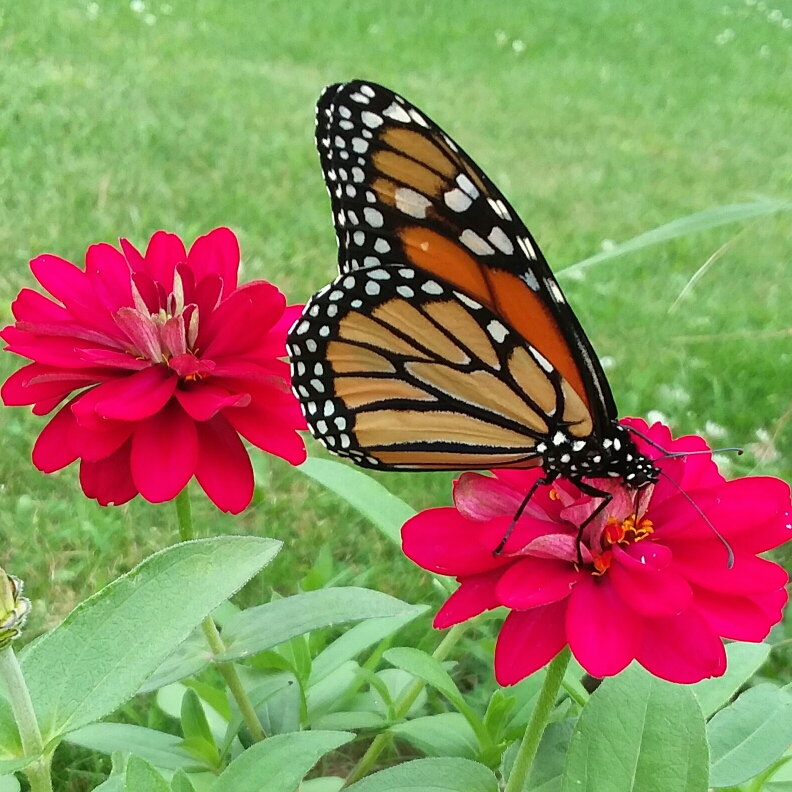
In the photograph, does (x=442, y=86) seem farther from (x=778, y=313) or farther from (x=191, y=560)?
(x=191, y=560)

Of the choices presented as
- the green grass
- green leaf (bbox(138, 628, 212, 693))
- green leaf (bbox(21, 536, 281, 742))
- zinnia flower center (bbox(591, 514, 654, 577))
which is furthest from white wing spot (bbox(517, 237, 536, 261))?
the green grass

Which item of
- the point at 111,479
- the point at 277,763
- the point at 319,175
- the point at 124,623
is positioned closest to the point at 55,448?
the point at 111,479

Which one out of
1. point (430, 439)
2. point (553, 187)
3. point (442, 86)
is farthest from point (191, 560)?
point (442, 86)

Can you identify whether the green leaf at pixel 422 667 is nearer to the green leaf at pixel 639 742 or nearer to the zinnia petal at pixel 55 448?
the green leaf at pixel 639 742

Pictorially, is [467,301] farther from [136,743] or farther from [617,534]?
[136,743]

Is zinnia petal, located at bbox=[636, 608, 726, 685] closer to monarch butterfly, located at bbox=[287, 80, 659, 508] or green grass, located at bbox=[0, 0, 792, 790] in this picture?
monarch butterfly, located at bbox=[287, 80, 659, 508]

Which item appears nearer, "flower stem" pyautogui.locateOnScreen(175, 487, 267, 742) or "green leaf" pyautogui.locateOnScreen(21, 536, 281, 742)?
"green leaf" pyautogui.locateOnScreen(21, 536, 281, 742)
